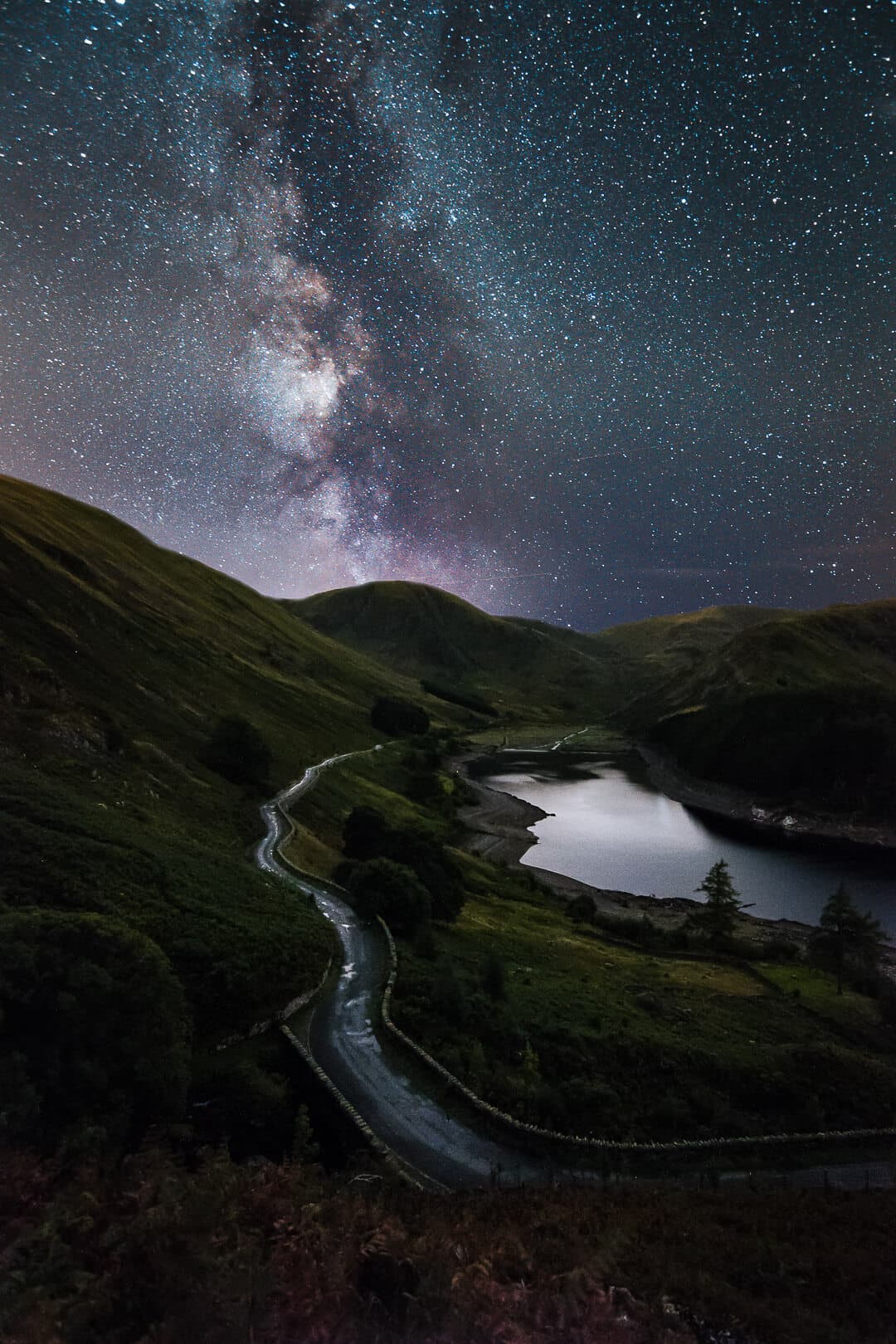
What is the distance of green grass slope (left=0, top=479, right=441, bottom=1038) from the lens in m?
24.0

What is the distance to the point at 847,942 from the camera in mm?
52750

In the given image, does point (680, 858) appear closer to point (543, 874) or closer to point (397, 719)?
point (543, 874)

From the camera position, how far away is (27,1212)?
34.8 feet

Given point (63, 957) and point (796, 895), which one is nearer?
point (63, 957)

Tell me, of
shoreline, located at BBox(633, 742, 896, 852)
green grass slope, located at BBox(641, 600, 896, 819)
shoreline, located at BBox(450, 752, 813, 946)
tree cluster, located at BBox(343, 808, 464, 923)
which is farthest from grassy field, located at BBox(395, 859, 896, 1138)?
green grass slope, located at BBox(641, 600, 896, 819)

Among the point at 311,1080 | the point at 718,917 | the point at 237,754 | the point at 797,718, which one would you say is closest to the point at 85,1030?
the point at 311,1080

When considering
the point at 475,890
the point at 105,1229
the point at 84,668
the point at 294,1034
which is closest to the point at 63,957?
the point at 105,1229

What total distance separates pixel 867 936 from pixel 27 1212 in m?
59.8

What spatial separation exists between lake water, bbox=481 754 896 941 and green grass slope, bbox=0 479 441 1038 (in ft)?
127

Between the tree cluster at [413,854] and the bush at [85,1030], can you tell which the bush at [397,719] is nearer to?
the tree cluster at [413,854]

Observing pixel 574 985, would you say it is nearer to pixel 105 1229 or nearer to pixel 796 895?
pixel 105 1229

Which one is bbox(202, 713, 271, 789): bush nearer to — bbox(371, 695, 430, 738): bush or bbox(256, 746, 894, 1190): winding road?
bbox(256, 746, 894, 1190): winding road

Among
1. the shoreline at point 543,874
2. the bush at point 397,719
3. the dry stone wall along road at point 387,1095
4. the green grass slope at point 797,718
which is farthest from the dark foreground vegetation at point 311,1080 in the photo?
the bush at point 397,719

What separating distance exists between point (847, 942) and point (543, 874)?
3320cm
